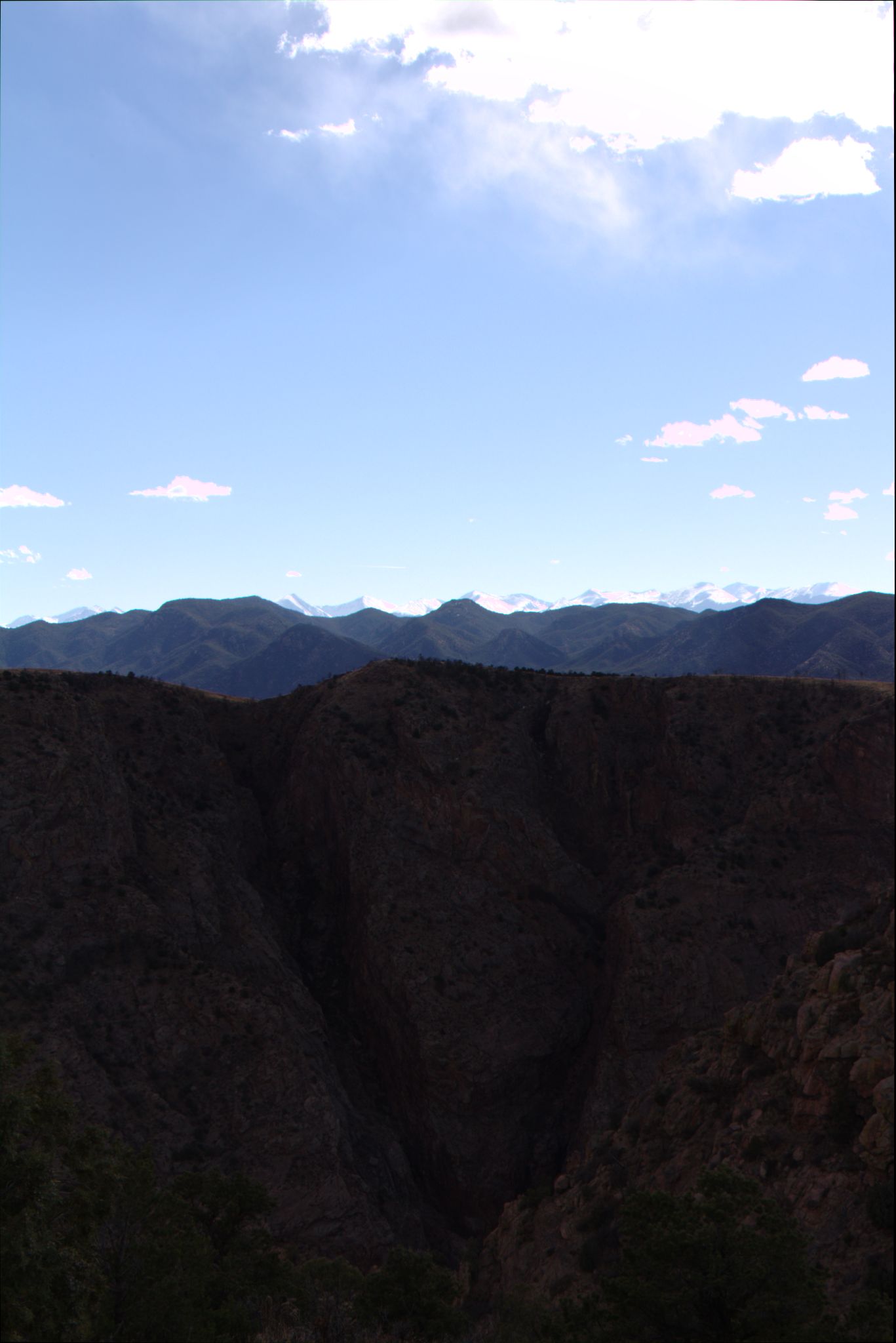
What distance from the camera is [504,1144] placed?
4481cm

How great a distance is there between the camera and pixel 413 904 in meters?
50.8

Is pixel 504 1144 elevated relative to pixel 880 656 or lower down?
lower down

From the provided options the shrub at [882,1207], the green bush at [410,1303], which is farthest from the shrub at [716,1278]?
the green bush at [410,1303]

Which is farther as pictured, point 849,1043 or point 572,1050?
point 572,1050

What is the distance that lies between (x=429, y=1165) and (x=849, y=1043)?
31406 millimetres

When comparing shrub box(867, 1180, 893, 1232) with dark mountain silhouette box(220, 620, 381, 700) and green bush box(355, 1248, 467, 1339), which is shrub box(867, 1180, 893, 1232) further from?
dark mountain silhouette box(220, 620, 381, 700)

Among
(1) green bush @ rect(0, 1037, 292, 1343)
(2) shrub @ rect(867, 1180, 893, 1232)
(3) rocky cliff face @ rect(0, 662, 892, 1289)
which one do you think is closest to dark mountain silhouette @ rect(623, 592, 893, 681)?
(3) rocky cliff face @ rect(0, 662, 892, 1289)

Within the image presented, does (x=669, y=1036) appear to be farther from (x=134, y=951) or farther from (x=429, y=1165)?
(x=134, y=951)

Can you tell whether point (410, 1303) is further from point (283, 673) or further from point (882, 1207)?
point (283, 673)

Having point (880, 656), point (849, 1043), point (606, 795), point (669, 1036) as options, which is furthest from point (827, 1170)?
point (606, 795)

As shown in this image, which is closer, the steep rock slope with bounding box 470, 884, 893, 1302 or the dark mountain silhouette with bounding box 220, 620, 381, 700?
the steep rock slope with bounding box 470, 884, 893, 1302

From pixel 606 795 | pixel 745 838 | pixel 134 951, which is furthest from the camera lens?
pixel 606 795

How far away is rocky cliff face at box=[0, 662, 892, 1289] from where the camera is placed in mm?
40344

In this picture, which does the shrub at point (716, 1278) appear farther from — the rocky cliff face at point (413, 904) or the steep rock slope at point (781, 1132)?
the rocky cliff face at point (413, 904)
